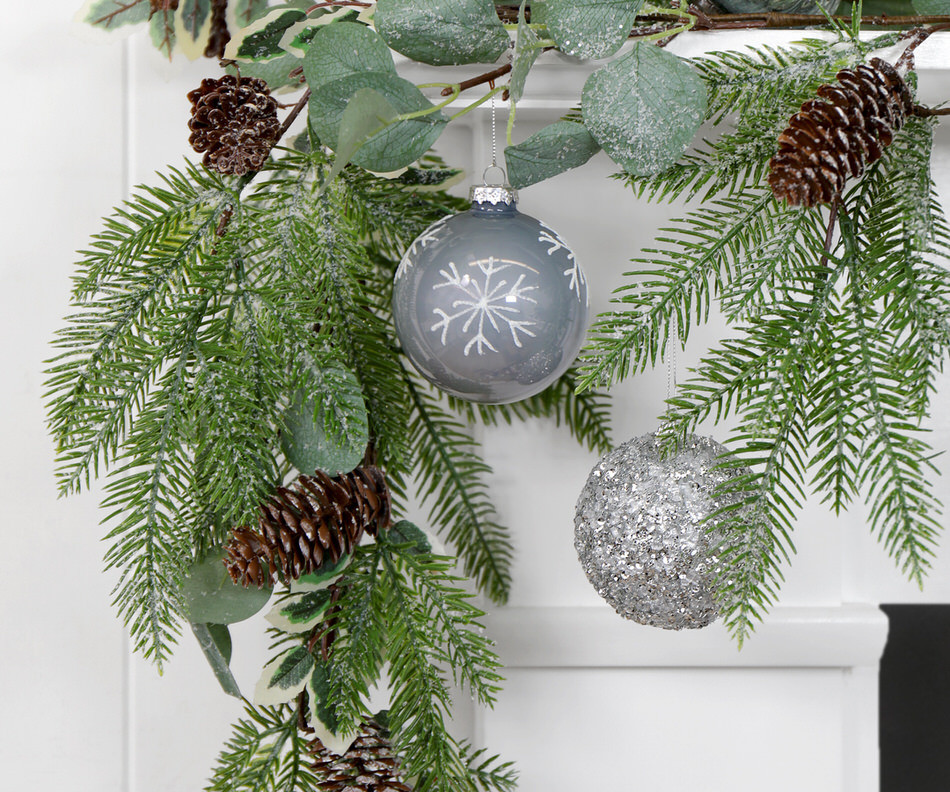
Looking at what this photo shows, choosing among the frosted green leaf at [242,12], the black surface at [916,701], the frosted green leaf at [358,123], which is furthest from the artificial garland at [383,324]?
the black surface at [916,701]

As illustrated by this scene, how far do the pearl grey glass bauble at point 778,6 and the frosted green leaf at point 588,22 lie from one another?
0.12 metres

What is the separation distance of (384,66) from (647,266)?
0.22 meters

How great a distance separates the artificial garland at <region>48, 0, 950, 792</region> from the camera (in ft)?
1.01

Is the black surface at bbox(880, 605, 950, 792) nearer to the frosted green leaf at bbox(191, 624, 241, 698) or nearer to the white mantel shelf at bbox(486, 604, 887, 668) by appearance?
the white mantel shelf at bbox(486, 604, 887, 668)

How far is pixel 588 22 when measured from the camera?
0.32 metres

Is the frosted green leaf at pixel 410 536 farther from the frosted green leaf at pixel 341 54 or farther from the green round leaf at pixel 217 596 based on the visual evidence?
the frosted green leaf at pixel 341 54

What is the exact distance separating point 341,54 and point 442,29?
4 centimetres

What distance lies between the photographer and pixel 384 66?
0.34 meters

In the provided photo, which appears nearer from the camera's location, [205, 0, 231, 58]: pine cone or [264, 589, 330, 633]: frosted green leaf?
[264, 589, 330, 633]: frosted green leaf

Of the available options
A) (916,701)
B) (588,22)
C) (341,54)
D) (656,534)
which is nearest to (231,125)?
(341,54)

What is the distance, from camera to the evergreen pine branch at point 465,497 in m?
0.46

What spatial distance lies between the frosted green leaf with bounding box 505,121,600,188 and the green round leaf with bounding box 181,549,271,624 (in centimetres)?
22

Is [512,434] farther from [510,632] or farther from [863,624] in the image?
[863,624]

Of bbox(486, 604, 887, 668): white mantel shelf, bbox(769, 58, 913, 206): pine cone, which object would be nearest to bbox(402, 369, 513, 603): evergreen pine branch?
bbox(486, 604, 887, 668): white mantel shelf
